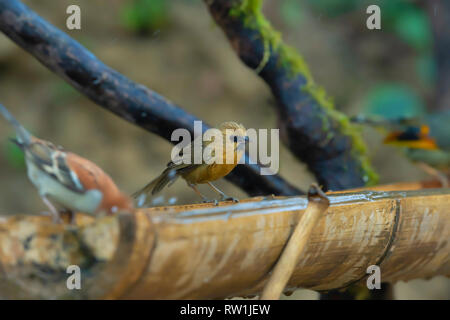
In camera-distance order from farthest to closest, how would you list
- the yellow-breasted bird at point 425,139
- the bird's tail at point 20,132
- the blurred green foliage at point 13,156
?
the blurred green foliage at point 13,156
the yellow-breasted bird at point 425,139
the bird's tail at point 20,132

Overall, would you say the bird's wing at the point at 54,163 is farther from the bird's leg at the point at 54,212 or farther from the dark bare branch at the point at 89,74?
the dark bare branch at the point at 89,74

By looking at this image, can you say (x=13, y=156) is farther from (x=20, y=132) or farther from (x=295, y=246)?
(x=295, y=246)

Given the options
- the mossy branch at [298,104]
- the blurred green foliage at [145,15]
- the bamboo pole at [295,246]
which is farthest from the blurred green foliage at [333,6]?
the bamboo pole at [295,246]

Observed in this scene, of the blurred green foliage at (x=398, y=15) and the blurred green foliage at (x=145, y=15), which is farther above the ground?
the blurred green foliage at (x=398, y=15)

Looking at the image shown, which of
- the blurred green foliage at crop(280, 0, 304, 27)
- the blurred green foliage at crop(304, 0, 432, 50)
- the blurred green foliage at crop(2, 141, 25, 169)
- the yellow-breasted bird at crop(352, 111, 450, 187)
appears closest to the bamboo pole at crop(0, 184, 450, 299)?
the yellow-breasted bird at crop(352, 111, 450, 187)

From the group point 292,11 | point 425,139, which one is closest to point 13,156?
point 292,11

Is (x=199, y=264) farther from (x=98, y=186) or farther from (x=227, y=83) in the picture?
(x=227, y=83)

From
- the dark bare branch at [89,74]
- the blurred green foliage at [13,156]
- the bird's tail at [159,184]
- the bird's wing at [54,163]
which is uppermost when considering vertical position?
the blurred green foliage at [13,156]

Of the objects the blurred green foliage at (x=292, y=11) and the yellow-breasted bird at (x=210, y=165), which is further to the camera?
the blurred green foliage at (x=292, y=11)

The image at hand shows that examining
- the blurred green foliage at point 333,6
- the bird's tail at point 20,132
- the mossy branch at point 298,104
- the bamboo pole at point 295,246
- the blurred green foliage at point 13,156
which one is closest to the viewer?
the bird's tail at point 20,132
